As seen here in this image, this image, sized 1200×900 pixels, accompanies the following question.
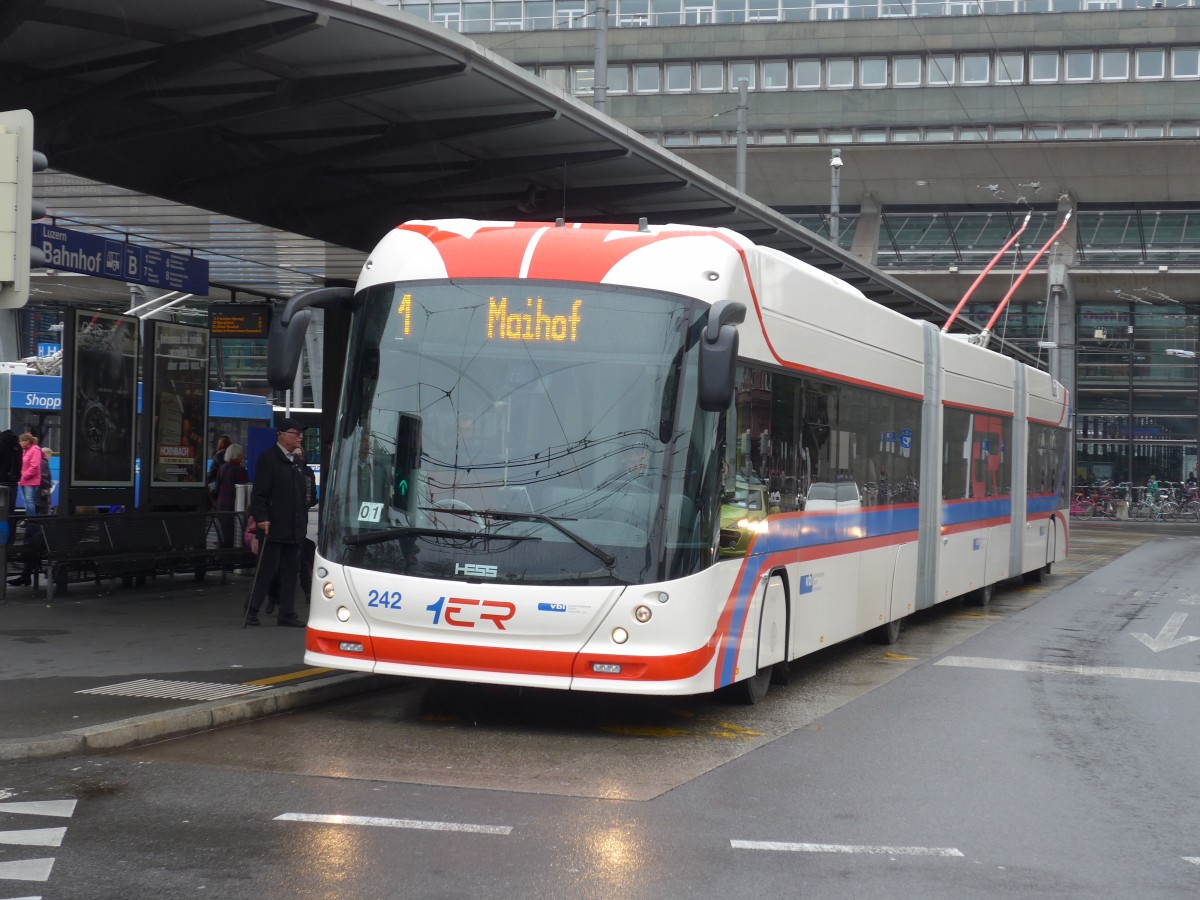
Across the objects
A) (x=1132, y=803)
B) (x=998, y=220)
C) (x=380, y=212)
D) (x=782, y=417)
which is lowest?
(x=1132, y=803)

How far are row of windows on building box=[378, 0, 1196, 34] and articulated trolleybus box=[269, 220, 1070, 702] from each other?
35153 mm

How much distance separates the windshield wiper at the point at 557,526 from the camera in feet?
27.5

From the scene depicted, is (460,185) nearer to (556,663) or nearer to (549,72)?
(556,663)

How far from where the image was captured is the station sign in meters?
17.8

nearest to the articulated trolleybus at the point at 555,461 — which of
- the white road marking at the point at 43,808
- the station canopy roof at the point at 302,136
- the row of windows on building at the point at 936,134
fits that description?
the white road marking at the point at 43,808

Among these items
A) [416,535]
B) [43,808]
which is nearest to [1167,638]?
[416,535]

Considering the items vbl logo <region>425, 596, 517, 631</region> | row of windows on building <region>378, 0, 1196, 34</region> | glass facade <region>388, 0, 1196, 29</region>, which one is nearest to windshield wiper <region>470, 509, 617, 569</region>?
vbl logo <region>425, 596, 517, 631</region>

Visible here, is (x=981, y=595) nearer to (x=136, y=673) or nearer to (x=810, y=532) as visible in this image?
(x=810, y=532)

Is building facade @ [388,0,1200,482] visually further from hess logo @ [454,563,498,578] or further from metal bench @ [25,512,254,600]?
hess logo @ [454,563,498,578]

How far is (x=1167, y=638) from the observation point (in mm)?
15250

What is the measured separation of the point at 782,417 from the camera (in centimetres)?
1009

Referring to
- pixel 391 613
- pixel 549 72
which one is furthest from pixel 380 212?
pixel 549 72

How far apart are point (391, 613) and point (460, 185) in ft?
24.4

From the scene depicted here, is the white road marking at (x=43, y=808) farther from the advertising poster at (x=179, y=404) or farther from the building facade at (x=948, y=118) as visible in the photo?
the building facade at (x=948, y=118)
